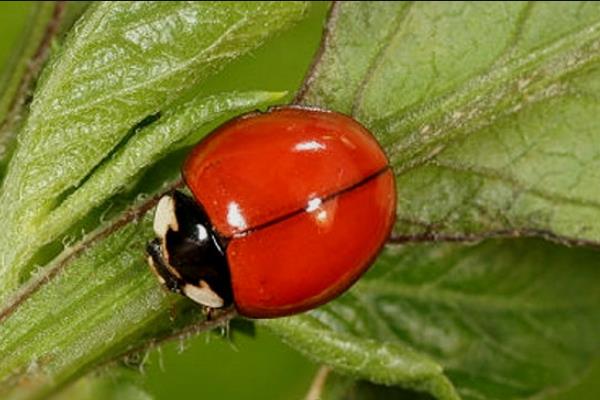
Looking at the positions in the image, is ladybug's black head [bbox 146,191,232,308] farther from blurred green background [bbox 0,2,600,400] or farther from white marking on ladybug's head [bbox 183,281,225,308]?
blurred green background [bbox 0,2,600,400]

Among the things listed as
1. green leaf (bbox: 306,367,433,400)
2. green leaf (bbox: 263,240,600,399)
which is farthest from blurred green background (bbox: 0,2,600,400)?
green leaf (bbox: 306,367,433,400)

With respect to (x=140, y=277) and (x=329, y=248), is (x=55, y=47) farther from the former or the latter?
(x=329, y=248)

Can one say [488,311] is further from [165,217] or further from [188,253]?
[165,217]

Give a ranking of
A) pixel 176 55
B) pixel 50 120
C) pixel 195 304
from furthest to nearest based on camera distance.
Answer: pixel 195 304, pixel 176 55, pixel 50 120

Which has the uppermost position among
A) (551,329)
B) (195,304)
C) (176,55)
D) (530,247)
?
(176,55)

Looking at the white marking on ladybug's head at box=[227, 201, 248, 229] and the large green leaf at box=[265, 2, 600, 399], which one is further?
the large green leaf at box=[265, 2, 600, 399]

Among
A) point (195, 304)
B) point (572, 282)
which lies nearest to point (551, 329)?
point (572, 282)
